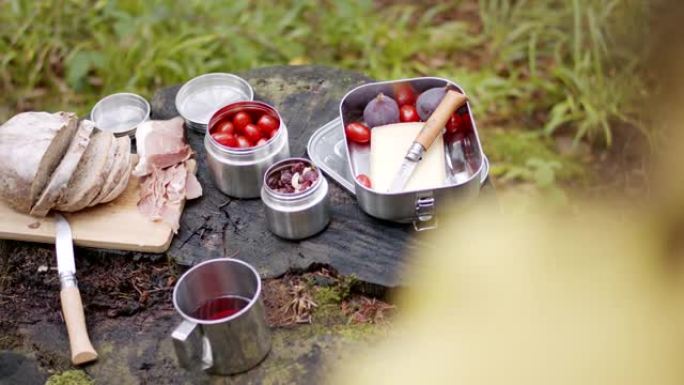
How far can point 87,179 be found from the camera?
329 centimetres

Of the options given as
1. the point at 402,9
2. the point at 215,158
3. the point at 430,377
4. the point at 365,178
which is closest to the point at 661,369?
the point at 430,377

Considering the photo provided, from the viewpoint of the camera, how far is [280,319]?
304cm

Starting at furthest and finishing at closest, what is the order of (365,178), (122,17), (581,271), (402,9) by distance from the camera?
(402,9), (122,17), (581,271), (365,178)

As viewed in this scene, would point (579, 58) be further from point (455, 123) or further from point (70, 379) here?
point (70, 379)

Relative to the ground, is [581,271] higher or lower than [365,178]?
lower

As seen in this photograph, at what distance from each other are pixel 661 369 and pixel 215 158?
2.04m

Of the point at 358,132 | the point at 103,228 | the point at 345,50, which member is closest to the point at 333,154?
the point at 358,132

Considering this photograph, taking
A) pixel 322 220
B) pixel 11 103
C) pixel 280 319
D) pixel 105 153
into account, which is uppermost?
pixel 105 153

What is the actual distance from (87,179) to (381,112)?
51.4 inches

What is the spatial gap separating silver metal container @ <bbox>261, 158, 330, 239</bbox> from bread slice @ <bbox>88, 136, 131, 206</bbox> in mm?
640

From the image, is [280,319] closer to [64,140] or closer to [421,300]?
[421,300]

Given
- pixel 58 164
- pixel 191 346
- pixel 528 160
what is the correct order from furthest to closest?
pixel 528 160
pixel 58 164
pixel 191 346

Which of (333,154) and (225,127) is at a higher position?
(225,127)

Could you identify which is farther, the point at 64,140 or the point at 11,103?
the point at 11,103
